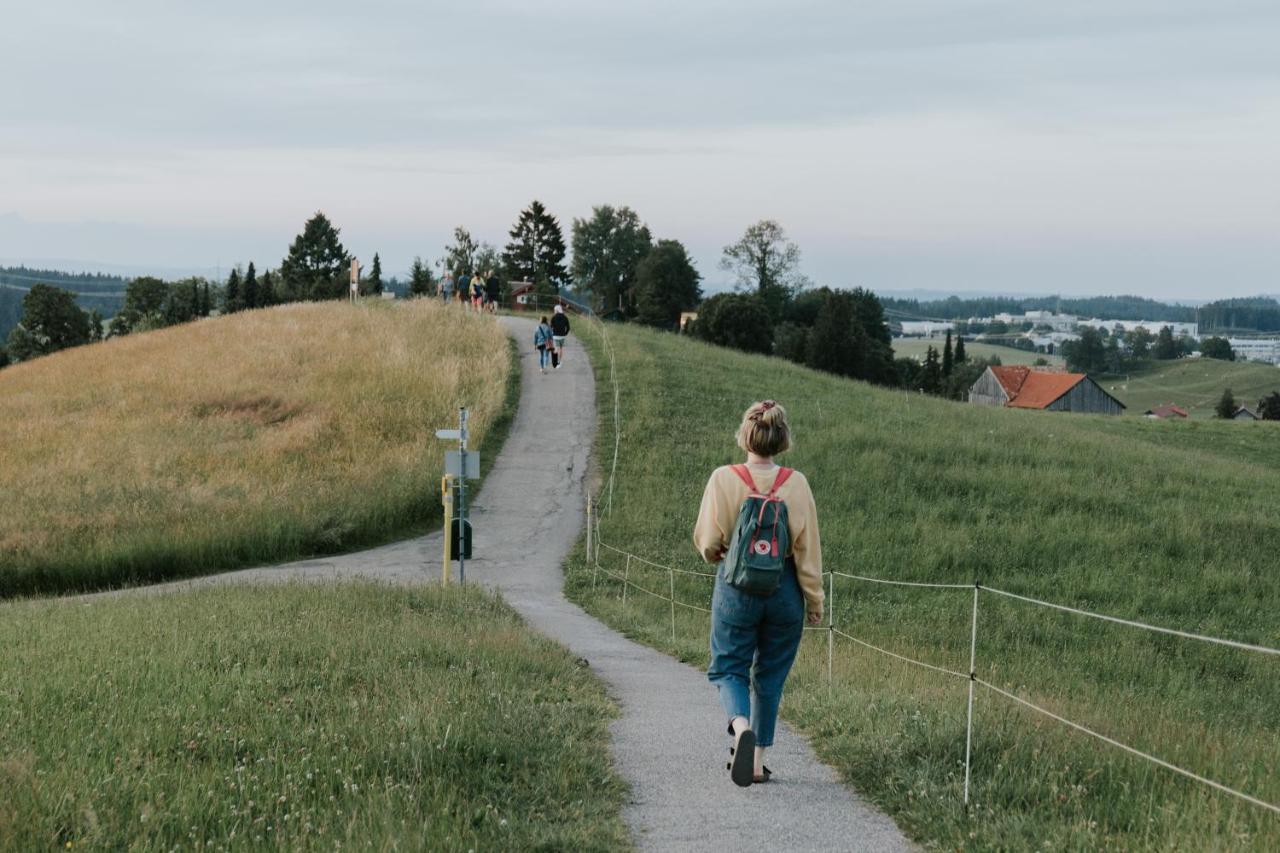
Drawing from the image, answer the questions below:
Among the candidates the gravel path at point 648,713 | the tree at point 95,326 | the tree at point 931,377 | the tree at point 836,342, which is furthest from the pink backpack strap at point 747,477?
the tree at point 95,326

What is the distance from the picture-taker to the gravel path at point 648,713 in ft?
20.5

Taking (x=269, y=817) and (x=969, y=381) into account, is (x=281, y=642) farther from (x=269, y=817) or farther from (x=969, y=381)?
(x=969, y=381)

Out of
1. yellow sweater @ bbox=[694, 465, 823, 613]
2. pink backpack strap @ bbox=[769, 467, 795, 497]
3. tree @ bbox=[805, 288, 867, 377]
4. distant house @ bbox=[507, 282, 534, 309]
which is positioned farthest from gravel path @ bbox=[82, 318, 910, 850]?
tree @ bbox=[805, 288, 867, 377]

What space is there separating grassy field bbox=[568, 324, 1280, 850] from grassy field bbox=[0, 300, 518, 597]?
4.96 metres

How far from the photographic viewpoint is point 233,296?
122m

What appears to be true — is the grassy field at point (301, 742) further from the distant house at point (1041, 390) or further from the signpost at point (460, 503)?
the distant house at point (1041, 390)

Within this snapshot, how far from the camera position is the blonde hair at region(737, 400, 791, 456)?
6762 mm

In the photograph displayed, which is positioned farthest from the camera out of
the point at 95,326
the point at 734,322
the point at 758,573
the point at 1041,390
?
the point at 95,326

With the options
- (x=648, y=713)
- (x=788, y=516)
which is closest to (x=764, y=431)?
(x=788, y=516)

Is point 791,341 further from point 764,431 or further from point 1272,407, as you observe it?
point 764,431

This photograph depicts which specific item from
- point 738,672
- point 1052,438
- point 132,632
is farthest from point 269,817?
point 1052,438

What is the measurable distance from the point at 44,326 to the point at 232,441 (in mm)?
93192

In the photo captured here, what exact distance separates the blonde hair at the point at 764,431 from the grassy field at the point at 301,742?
214 cm

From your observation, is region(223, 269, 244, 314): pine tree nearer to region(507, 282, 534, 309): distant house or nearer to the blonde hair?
region(507, 282, 534, 309): distant house
